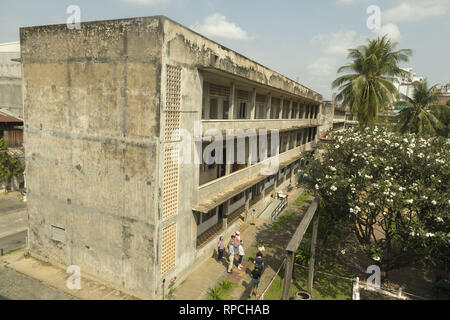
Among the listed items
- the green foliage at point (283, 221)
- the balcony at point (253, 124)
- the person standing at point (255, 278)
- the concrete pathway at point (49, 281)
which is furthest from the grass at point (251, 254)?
the balcony at point (253, 124)

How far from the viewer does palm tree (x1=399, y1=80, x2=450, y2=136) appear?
26375 mm

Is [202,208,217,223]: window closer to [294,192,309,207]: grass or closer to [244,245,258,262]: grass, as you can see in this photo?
[244,245,258,262]: grass

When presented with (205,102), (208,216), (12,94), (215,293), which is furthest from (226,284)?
(12,94)

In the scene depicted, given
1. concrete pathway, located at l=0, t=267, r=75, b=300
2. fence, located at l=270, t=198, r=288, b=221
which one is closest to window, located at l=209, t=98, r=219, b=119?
fence, located at l=270, t=198, r=288, b=221

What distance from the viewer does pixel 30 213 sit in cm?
1421

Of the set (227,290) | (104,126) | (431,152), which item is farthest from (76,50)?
(431,152)

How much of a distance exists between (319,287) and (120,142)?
430 inches

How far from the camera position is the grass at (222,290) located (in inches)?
457

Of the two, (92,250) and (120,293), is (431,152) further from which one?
(92,250)

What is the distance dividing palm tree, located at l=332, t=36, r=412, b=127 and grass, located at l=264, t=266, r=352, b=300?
13.9 m

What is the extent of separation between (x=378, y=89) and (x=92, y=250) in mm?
22894

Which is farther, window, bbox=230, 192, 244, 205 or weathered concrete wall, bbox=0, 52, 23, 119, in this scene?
weathered concrete wall, bbox=0, 52, 23, 119

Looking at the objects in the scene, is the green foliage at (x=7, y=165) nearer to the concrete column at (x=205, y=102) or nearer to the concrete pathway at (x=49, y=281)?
the concrete pathway at (x=49, y=281)

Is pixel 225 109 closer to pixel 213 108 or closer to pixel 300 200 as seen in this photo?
pixel 213 108
